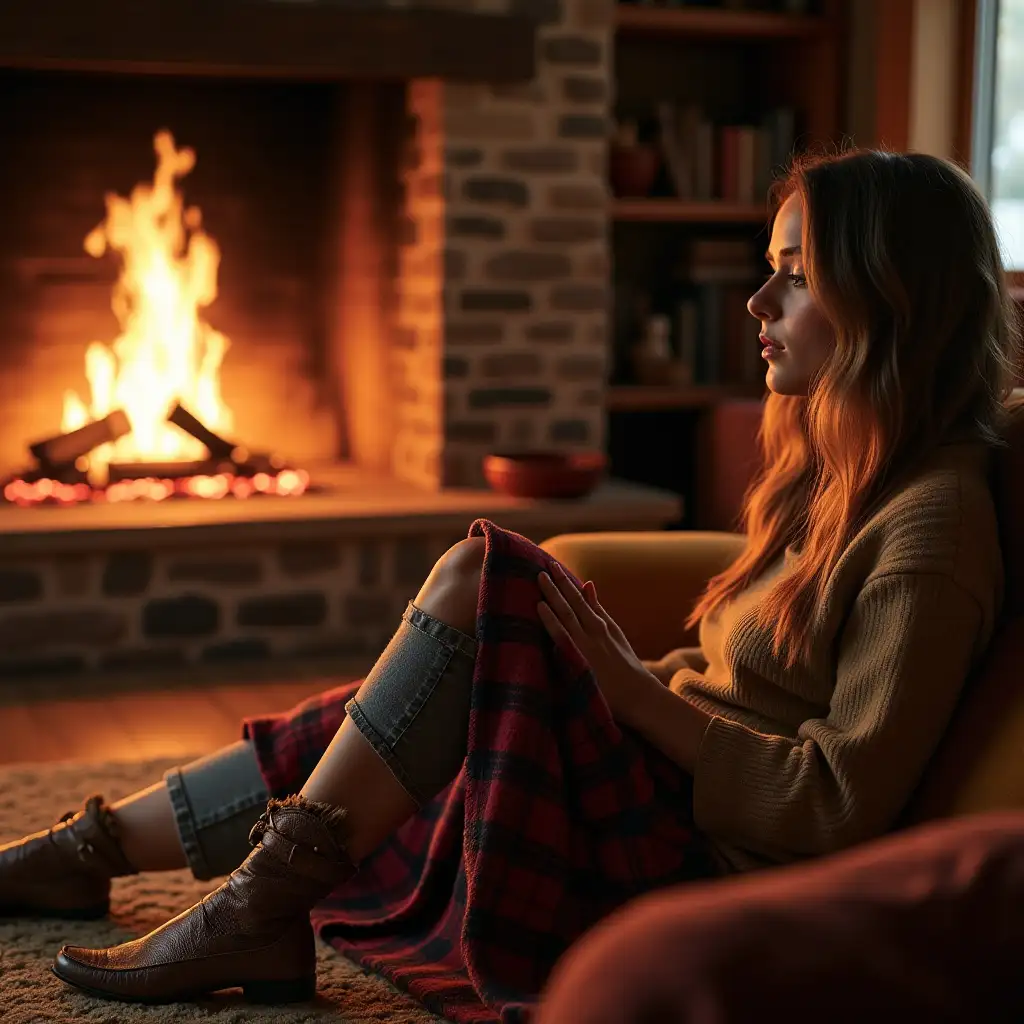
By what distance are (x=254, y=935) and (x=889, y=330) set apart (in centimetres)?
90

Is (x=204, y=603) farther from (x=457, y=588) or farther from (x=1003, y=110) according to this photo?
(x=1003, y=110)

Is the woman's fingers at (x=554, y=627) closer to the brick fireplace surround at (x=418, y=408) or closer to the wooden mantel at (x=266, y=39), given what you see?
the brick fireplace surround at (x=418, y=408)

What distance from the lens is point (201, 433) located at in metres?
3.97

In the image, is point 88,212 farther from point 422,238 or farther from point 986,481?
point 986,481

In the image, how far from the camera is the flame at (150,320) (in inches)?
164

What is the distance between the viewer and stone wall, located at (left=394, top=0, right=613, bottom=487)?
3.87 m

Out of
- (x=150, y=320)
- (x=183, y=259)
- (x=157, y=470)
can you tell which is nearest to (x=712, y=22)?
(x=183, y=259)

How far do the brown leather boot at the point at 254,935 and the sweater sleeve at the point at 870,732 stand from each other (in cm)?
43

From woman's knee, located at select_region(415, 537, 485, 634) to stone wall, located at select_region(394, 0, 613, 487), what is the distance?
2.29 meters

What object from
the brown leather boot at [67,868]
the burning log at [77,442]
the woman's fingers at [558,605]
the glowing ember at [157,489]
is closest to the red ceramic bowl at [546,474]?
the glowing ember at [157,489]

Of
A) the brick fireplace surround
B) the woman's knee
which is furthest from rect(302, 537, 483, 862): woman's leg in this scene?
the brick fireplace surround

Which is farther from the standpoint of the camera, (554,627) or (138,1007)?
(138,1007)

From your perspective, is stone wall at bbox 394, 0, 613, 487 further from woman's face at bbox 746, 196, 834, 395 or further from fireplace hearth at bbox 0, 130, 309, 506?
woman's face at bbox 746, 196, 834, 395

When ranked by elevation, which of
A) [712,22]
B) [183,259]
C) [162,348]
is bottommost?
[162,348]
